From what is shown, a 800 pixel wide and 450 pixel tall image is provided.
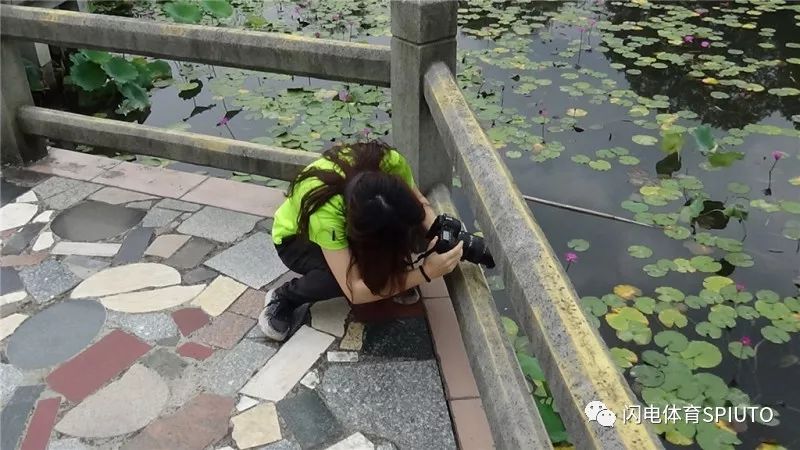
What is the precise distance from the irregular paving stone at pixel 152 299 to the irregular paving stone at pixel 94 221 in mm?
427

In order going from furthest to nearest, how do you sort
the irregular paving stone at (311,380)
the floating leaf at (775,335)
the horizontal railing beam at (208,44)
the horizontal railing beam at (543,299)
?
the floating leaf at (775,335)
the horizontal railing beam at (208,44)
the irregular paving stone at (311,380)
the horizontal railing beam at (543,299)

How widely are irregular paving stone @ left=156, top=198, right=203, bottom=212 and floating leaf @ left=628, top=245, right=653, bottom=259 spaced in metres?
1.94

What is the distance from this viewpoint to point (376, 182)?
1.73 m

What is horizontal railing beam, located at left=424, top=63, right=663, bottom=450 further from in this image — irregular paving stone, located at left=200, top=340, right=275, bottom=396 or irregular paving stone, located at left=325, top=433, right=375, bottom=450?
irregular paving stone, located at left=200, top=340, right=275, bottom=396

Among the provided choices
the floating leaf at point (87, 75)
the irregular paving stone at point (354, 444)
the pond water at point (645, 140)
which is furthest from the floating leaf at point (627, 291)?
the floating leaf at point (87, 75)

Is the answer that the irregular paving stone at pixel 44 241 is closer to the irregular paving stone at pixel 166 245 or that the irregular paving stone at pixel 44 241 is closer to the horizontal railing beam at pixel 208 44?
the irregular paving stone at pixel 166 245

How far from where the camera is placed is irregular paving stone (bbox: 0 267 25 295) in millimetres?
2420

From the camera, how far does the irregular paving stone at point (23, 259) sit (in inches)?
100

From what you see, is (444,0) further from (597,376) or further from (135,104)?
(135,104)

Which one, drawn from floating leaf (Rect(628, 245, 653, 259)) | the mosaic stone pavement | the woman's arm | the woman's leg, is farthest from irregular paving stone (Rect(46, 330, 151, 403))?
floating leaf (Rect(628, 245, 653, 259))

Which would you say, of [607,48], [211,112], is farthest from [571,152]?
[211,112]

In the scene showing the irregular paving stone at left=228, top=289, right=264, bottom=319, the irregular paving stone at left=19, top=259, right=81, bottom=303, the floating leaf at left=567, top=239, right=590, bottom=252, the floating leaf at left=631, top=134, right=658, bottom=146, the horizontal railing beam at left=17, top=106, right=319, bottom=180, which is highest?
the horizontal railing beam at left=17, top=106, right=319, bottom=180

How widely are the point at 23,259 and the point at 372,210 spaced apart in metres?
1.60

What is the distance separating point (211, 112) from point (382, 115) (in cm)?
122
